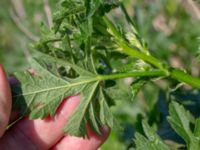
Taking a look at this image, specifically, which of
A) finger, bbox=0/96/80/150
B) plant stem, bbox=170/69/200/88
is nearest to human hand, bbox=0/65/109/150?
finger, bbox=0/96/80/150

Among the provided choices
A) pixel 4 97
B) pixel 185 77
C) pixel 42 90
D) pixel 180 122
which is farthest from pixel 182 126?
pixel 4 97

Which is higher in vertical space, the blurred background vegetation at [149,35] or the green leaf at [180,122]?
the green leaf at [180,122]

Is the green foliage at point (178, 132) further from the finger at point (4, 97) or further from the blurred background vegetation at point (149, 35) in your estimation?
the blurred background vegetation at point (149, 35)

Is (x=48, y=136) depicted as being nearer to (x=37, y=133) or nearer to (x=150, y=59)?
(x=37, y=133)

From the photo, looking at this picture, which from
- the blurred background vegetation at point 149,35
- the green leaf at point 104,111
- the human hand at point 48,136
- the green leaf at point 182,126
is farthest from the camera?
the blurred background vegetation at point 149,35

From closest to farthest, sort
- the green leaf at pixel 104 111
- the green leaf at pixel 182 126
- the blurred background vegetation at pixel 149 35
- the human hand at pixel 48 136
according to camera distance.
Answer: the green leaf at pixel 182 126, the green leaf at pixel 104 111, the human hand at pixel 48 136, the blurred background vegetation at pixel 149 35

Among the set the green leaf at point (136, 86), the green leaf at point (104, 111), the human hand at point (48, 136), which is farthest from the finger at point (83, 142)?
the green leaf at point (136, 86)

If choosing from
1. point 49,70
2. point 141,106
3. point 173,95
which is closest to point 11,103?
point 49,70
